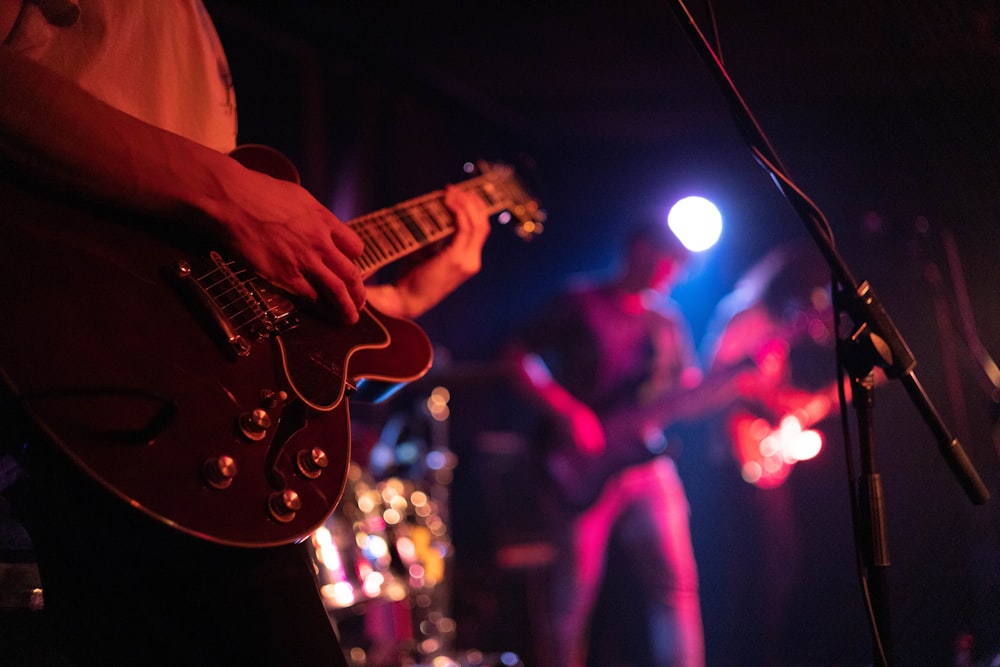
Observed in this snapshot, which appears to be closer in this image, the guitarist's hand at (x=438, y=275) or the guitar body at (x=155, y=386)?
the guitar body at (x=155, y=386)

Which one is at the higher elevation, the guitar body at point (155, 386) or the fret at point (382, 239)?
the fret at point (382, 239)

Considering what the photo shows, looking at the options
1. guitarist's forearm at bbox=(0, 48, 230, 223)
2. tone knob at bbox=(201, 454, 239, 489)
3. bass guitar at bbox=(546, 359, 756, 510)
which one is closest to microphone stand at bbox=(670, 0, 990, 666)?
guitarist's forearm at bbox=(0, 48, 230, 223)

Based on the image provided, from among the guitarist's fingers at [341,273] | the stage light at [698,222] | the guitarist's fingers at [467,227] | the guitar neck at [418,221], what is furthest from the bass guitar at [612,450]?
the guitarist's fingers at [341,273]

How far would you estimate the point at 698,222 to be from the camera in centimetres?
674

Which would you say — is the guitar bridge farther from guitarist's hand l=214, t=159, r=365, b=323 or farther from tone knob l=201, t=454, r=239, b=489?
tone knob l=201, t=454, r=239, b=489

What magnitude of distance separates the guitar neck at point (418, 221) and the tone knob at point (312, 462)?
0.62 meters

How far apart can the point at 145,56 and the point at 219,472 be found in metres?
0.88

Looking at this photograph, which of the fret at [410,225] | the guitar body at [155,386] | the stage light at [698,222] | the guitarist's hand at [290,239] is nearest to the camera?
the guitar body at [155,386]

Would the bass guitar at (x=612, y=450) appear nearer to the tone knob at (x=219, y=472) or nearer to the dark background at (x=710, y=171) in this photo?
the dark background at (x=710, y=171)

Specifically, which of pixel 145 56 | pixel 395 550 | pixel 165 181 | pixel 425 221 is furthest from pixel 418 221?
pixel 395 550

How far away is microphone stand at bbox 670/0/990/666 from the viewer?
1.51 meters

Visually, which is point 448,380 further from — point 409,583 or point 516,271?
point 516,271

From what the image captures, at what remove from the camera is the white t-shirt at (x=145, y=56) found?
4.39ft

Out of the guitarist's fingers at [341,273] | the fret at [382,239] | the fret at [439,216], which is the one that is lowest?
the guitarist's fingers at [341,273]
